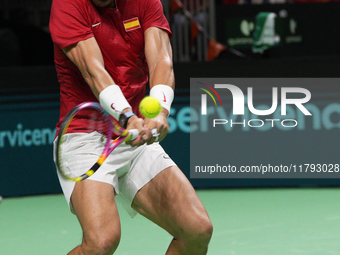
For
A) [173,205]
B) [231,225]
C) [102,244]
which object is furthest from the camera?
[231,225]

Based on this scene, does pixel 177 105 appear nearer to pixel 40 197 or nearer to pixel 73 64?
pixel 40 197

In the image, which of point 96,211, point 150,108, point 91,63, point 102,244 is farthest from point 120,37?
point 102,244

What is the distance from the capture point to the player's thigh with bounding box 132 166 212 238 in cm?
255

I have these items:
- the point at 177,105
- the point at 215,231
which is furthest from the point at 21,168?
the point at 215,231

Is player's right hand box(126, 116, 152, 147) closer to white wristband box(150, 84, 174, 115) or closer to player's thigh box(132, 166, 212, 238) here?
white wristband box(150, 84, 174, 115)

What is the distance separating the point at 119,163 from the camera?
9.03 ft

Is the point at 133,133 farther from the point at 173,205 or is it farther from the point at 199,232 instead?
the point at 199,232

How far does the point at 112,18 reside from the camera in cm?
279

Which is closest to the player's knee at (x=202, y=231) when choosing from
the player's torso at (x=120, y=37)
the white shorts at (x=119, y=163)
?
the white shorts at (x=119, y=163)

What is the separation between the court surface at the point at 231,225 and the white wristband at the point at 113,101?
1.65 m

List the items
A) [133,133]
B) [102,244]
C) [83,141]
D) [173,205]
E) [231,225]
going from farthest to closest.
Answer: [231,225], [83,141], [173,205], [102,244], [133,133]

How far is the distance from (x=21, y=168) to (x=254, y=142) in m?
2.50

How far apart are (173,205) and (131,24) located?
0.98m

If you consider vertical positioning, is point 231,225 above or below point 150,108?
below
